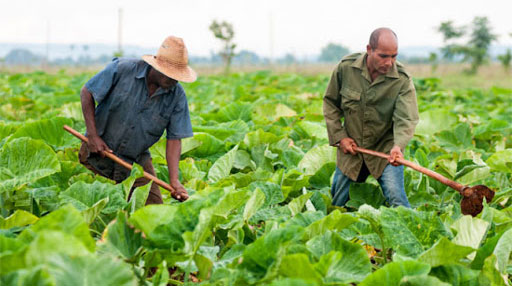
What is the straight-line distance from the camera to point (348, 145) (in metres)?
3.19

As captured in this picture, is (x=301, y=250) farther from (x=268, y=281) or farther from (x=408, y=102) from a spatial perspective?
(x=408, y=102)

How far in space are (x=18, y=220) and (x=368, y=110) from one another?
1883mm

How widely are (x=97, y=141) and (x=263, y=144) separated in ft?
4.63

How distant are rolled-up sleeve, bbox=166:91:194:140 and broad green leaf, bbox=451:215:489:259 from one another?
1538 millimetres

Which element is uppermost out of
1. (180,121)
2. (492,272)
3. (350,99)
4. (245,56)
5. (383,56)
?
(383,56)

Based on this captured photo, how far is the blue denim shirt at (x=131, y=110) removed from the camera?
2.84 m

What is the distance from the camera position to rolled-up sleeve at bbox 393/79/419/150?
2988 millimetres

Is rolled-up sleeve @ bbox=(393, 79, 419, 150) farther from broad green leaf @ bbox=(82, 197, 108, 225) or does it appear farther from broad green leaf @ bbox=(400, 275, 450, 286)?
broad green leaf @ bbox=(82, 197, 108, 225)

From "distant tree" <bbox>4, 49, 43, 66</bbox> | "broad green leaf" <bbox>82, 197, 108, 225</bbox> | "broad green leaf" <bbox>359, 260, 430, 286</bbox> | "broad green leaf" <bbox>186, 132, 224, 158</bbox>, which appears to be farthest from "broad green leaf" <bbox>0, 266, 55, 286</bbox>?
"distant tree" <bbox>4, 49, 43, 66</bbox>

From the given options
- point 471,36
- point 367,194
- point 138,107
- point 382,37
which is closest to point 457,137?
point 367,194

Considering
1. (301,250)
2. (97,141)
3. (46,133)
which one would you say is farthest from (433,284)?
(46,133)

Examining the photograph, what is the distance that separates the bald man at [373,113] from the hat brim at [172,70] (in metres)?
0.91

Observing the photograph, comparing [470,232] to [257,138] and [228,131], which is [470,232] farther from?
[228,131]

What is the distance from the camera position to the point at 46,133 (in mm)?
3713
